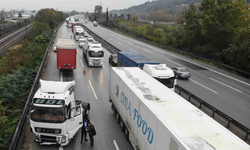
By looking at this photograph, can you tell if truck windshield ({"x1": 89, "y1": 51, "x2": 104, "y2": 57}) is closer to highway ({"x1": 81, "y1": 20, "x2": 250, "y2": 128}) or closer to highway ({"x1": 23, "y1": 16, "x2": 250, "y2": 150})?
highway ({"x1": 23, "y1": 16, "x2": 250, "y2": 150})

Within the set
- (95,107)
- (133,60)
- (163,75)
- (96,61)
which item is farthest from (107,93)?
(96,61)

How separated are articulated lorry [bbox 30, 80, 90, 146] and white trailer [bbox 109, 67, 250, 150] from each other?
9.64ft

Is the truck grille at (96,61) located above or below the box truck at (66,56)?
below

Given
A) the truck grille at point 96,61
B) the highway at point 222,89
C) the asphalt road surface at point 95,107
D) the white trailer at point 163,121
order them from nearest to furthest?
the white trailer at point 163,121
the asphalt road surface at point 95,107
the highway at point 222,89
the truck grille at point 96,61

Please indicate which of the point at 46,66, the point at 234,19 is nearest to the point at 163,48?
the point at 234,19

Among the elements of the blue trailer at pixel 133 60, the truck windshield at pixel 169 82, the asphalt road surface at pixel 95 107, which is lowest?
the asphalt road surface at pixel 95 107

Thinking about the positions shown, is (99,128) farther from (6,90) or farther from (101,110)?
(6,90)

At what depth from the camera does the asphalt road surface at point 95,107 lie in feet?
38.9

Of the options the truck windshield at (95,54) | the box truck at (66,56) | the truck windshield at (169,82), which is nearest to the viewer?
the truck windshield at (169,82)

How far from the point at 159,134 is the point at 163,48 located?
4345cm

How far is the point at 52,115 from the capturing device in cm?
1058

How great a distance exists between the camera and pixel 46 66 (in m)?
28.8

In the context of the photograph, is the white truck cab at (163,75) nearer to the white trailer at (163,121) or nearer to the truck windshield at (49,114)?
the white trailer at (163,121)

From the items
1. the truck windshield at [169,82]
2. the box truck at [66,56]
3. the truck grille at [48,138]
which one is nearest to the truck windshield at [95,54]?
the box truck at [66,56]
